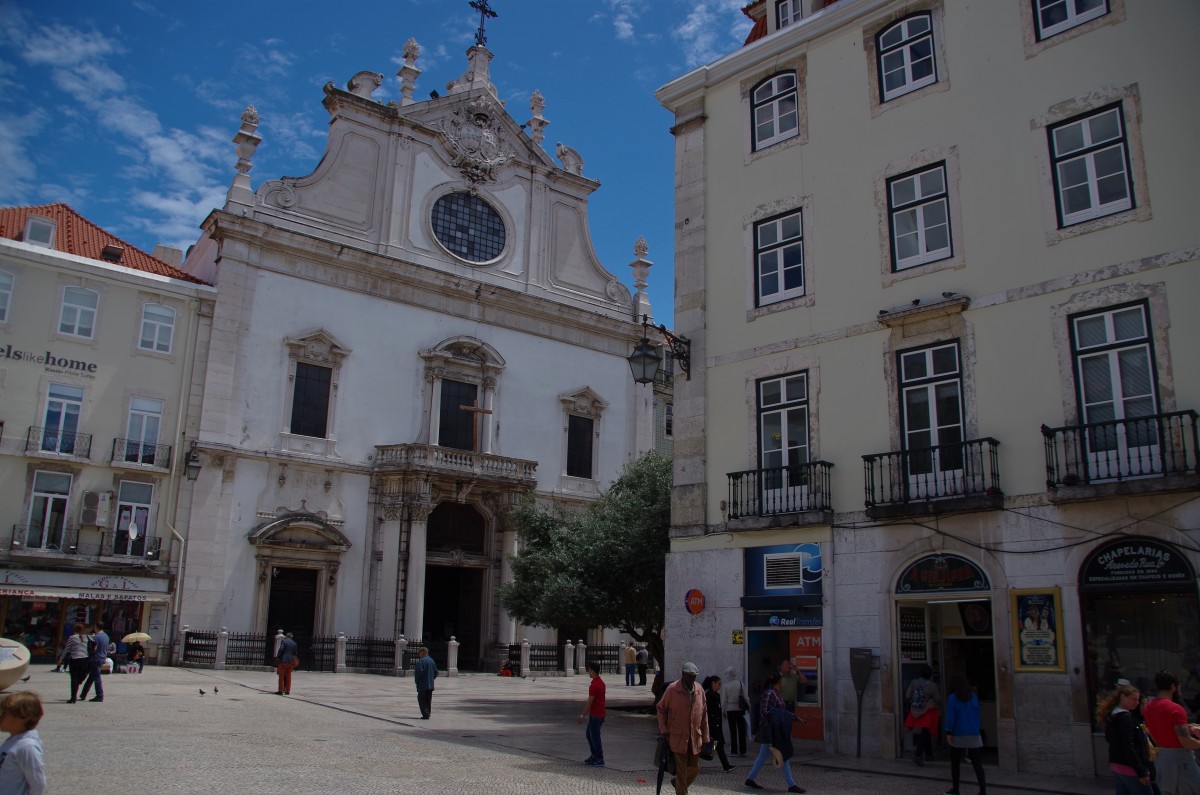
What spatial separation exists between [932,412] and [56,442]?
25.6 m

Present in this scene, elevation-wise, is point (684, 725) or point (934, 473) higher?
point (934, 473)

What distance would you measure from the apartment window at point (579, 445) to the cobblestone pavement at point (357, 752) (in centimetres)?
1872

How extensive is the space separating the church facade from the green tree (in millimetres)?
11210

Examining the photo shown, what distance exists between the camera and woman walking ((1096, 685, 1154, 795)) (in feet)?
28.8

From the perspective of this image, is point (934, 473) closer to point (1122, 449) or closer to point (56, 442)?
point (1122, 449)

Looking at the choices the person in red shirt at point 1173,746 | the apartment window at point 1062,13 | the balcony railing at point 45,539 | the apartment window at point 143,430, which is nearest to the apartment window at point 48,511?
the balcony railing at point 45,539

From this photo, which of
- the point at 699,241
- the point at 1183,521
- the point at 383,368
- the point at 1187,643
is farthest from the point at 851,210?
the point at 383,368

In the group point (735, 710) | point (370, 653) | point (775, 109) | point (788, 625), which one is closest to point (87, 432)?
point (370, 653)

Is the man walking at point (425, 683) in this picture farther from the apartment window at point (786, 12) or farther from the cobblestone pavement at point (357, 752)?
the apartment window at point (786, 12)

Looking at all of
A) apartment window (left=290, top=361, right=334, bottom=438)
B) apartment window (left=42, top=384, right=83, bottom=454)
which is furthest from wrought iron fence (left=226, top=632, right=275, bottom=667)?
apartment window (left=42, top=384, right=83, bottom=454)

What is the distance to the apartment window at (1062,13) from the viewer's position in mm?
14797

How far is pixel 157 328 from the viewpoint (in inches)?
1256

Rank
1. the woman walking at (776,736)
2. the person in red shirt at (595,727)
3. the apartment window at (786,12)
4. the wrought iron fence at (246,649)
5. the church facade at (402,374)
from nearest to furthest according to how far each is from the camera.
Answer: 1. the woman walking at (776,736)
2. the person in red shirt at (595,727)
3. the apartment window at (786,12)
4. the wrought iron fence at (246,649)
5. the church facade at (402,374)

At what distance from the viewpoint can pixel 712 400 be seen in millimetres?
18578
